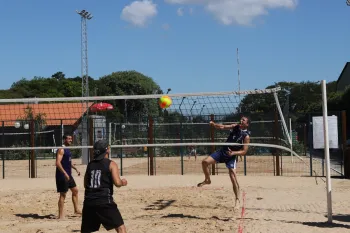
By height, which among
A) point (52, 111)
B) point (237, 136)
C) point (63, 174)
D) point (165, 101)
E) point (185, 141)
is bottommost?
point (63, 174)

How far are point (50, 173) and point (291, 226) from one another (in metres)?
13.8

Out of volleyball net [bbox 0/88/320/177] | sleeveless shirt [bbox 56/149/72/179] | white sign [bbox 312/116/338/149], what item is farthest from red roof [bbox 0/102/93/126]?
sleeveless shirt [bbox 56/149/72/179]

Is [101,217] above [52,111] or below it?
below

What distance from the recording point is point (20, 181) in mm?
15641

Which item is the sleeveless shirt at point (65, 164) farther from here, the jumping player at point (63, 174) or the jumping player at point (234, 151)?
the jumping player at point (234, 151)

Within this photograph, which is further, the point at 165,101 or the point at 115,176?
the point at 165,101

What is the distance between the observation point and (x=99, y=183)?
17.9 feet

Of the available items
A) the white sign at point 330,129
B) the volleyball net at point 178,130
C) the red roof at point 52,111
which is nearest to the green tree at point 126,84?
the red roof at point 52,111

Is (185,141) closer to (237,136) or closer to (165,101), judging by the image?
(165,101)

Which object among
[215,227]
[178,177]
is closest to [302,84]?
[215,227]

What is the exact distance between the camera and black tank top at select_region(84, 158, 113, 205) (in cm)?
543

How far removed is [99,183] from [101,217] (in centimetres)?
40

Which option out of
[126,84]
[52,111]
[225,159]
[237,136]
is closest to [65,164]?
[225,159]

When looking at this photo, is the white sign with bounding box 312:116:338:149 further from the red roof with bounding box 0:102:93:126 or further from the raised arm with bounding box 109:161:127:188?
the red roof with bounding box 0:102:93:126
